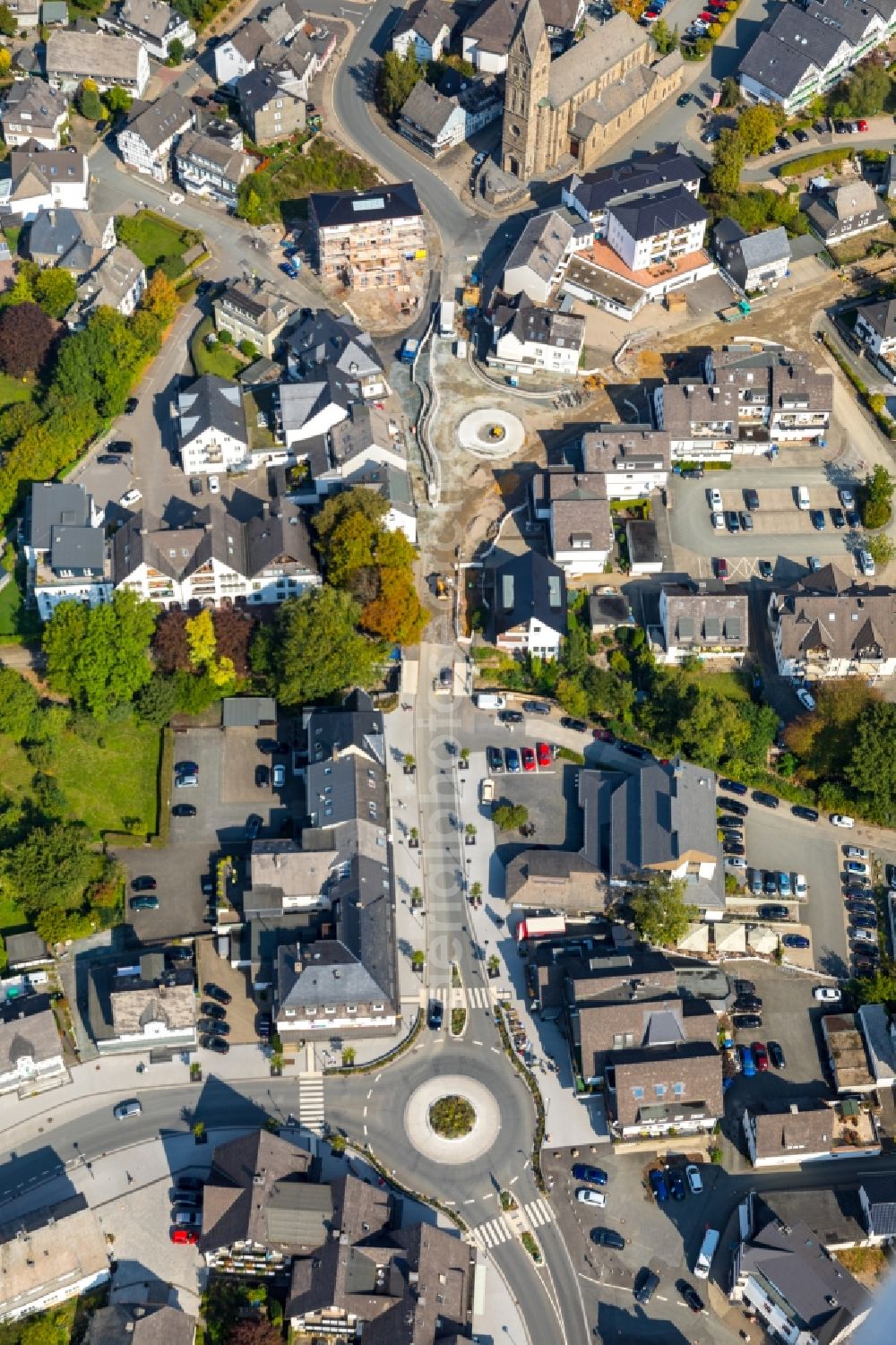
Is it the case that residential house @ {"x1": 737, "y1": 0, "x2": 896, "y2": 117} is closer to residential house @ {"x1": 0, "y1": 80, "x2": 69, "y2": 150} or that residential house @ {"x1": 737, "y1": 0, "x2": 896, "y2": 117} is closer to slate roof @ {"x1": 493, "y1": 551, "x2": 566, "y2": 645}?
slate roof @ {"x1": 493, "y1": 551, "x2": 566, "y2": 645}

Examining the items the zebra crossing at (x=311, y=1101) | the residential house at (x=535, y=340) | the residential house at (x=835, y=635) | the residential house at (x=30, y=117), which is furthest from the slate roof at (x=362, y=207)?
the zebra crossing at (x=311, y=1101)

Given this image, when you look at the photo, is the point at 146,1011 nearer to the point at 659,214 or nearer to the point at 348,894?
the point at 348,894

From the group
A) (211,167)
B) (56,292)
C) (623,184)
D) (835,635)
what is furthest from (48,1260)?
(623,184)

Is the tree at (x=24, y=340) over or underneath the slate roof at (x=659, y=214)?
underneath

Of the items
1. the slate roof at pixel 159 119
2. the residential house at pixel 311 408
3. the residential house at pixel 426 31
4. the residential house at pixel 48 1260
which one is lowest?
the residential house at pixel 48 1260

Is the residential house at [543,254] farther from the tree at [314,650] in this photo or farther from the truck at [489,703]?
the truck at [489,703]

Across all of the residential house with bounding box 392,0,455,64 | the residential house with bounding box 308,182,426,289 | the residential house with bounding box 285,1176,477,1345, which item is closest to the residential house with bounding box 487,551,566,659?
the residential house with bounding box 308,182,426,289
